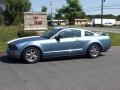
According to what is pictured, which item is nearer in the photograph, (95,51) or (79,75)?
(79,75)

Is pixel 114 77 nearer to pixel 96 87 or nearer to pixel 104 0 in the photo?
pixel 96 87

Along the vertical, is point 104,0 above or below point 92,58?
above

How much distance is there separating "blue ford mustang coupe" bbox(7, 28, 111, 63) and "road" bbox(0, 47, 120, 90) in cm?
31

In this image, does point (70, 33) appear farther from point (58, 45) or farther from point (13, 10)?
point (13, 10)

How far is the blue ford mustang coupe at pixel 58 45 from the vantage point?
12359 millimetres

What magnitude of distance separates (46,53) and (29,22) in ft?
54.8

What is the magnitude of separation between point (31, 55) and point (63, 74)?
9.58 feet

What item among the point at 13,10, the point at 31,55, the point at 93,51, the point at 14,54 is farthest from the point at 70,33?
the point at 13,10

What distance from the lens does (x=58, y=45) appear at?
12.8 meters

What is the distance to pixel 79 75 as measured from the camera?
31.5 ft

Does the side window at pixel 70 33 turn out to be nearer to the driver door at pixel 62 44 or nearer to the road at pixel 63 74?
the driver door at pixel 62 44

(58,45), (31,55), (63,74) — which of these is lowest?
(63,74)

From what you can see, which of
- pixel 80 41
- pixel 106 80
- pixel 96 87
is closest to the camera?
pixel 96 87

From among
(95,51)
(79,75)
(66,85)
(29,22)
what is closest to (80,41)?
(95,51)
